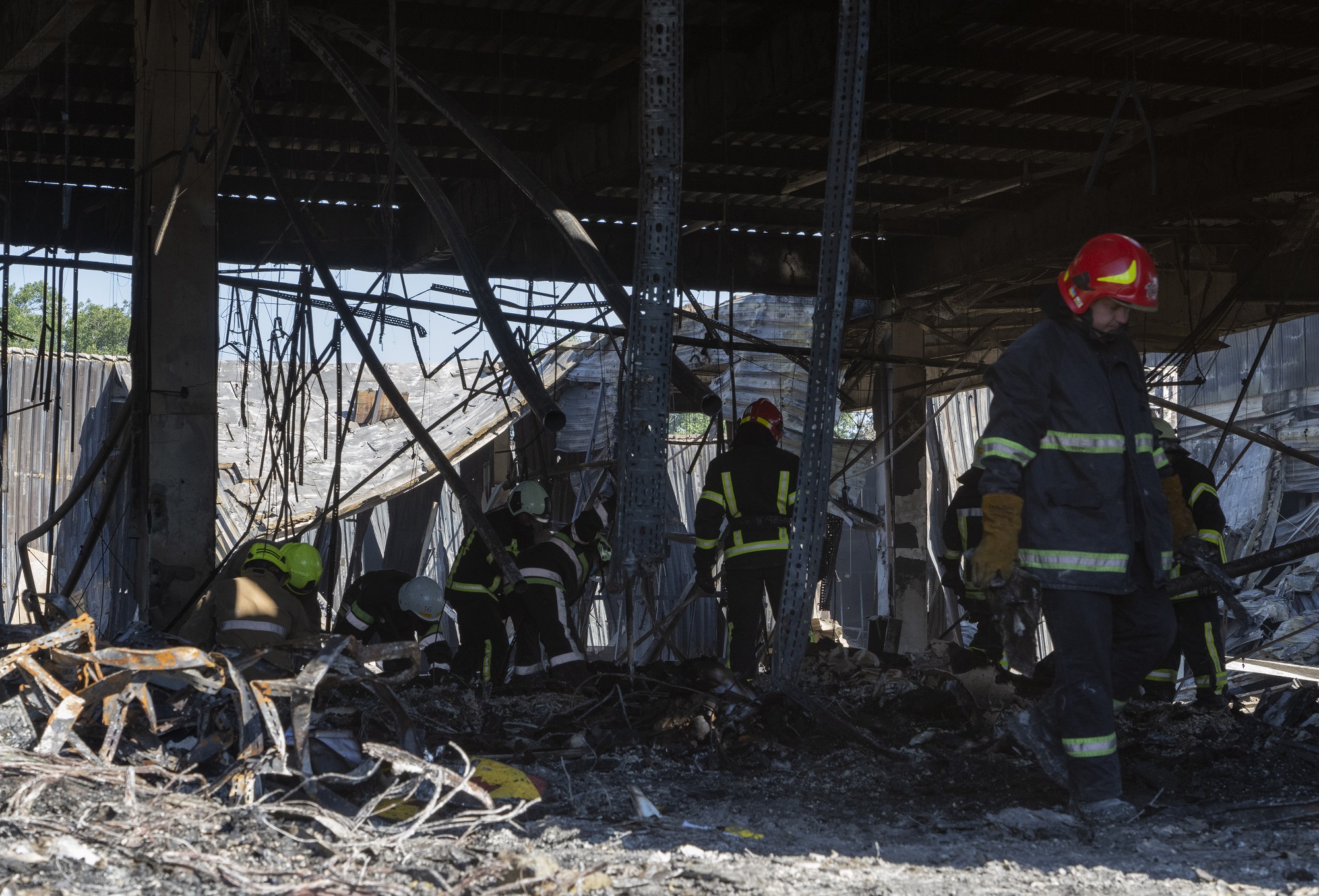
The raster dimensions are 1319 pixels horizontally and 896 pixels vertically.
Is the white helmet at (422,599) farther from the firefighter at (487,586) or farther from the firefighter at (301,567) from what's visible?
the firefighter at (301,567)

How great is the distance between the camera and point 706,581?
787 centimetres

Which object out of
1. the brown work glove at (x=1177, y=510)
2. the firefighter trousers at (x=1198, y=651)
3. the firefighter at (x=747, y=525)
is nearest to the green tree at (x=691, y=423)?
the firefighter at (x=747, y=525)

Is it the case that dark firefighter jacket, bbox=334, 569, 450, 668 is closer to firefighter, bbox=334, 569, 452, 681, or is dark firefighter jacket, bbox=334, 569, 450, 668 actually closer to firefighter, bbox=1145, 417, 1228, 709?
firefighter, bbox=334, 569, 452, 681

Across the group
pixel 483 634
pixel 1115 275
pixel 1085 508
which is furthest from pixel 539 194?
pixel 483 634

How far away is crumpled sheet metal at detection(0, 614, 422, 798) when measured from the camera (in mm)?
3764

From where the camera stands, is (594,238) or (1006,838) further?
(594,238)

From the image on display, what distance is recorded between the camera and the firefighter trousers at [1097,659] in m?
4.19

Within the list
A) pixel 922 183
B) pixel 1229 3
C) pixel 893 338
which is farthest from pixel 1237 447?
pixel 1229 3

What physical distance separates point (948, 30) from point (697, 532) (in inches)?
134

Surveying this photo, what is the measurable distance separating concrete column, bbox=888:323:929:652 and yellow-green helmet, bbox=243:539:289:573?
20.6 feet

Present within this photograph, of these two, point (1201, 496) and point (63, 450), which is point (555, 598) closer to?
point (1201, 496)

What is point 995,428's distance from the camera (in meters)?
4.35

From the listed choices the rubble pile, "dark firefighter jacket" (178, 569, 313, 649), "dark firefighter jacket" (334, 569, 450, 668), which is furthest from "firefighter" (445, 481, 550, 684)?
the rubble pile

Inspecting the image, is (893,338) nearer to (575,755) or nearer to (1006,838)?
(575,755)
